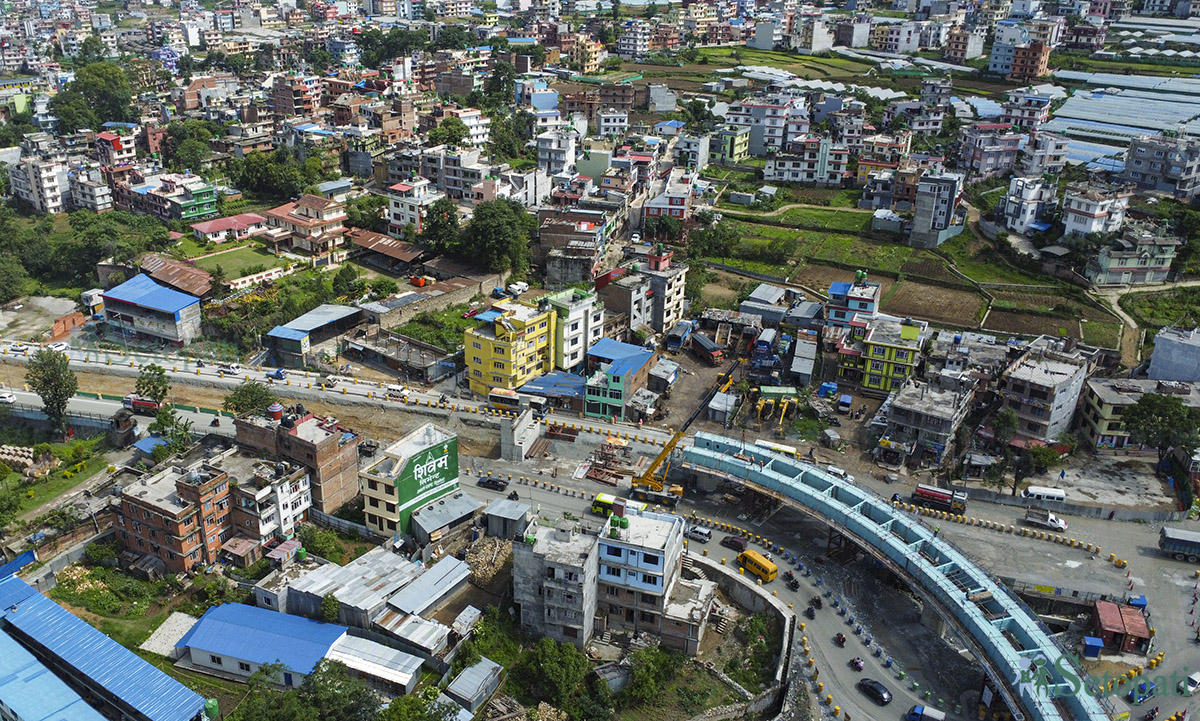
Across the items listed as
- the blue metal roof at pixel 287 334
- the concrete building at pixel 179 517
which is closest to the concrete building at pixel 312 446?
the concrete building at pixel 179 517

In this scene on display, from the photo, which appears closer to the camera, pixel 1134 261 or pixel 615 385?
pixel 615 385

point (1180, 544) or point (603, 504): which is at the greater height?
point (1180, 544)

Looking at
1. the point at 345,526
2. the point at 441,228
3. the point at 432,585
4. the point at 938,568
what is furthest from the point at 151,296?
the point at 938,568

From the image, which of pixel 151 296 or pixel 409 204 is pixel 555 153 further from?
pixel 151 296

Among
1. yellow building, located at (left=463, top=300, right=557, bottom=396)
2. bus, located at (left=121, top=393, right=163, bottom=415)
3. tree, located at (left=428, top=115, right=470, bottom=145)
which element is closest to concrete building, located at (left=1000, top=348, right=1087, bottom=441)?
yellow building, located at (left=463, top=300, right=557, bottom=396)

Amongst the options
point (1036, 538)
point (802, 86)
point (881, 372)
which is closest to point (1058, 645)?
point (1036, 538)

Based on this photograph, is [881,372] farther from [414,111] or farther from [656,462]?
[414,111]

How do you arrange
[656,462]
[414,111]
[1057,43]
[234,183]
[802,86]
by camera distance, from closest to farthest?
[656,462] < [234,183] < [414,111] < [802,86] < [1057,43]
